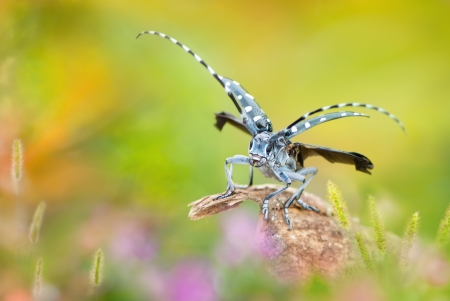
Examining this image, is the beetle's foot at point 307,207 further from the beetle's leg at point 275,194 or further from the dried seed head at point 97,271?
the dried seed head at point 97,271

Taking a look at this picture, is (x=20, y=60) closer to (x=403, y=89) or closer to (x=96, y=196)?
(x=96, y=196)

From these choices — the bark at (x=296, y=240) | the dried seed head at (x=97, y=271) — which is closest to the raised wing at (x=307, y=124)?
the bark at (x=296, y=240)

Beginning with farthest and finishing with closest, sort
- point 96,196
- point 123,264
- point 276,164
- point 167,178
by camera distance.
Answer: point 96,196, point 167,178, point 123,264, point 276,164

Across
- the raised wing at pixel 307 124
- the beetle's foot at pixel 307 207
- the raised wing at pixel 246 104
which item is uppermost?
the raised wing at pixel 246 104

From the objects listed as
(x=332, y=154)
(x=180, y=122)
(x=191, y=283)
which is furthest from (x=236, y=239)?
(x=180, y=122)

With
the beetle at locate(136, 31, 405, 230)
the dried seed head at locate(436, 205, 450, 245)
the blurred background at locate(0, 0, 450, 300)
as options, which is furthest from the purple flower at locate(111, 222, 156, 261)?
the dried seed head at locate(436, 205, 450, 245)

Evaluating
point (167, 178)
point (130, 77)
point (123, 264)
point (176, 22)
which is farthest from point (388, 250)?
point (176, 22)

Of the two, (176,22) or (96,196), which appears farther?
(176,22)
